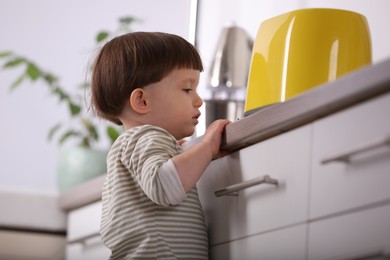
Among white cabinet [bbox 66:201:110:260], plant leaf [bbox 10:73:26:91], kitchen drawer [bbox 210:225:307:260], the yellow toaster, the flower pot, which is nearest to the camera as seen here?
kitchen drawer [bbox 210:225:307:260]

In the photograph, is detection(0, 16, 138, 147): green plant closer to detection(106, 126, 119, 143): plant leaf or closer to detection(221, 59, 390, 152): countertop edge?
detection(106, 126, 119, 143): plant leaf

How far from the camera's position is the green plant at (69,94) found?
321 centimetres

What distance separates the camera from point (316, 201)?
4.61 feet

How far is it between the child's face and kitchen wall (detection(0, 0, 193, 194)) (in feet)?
5.15

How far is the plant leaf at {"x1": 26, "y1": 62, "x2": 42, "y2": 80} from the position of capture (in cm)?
324

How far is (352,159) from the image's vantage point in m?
1.33

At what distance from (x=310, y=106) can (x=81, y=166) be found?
5.46 feet

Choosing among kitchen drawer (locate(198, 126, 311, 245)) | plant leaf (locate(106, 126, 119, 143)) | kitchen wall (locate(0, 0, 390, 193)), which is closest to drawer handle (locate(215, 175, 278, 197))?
kitchen drawer (locate(198, 126, 311, 245))

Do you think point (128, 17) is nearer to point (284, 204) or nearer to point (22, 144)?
point (22, 144)

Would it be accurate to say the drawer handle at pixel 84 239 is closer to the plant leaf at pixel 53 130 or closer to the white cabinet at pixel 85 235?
the white cabinet at pixel 85 235

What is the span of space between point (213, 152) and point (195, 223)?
15cm

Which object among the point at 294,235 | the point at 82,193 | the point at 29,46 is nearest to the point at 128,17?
the point at 29,46

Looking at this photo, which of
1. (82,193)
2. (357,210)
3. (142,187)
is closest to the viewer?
(357,210)

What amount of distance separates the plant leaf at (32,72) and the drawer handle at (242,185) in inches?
67.4
